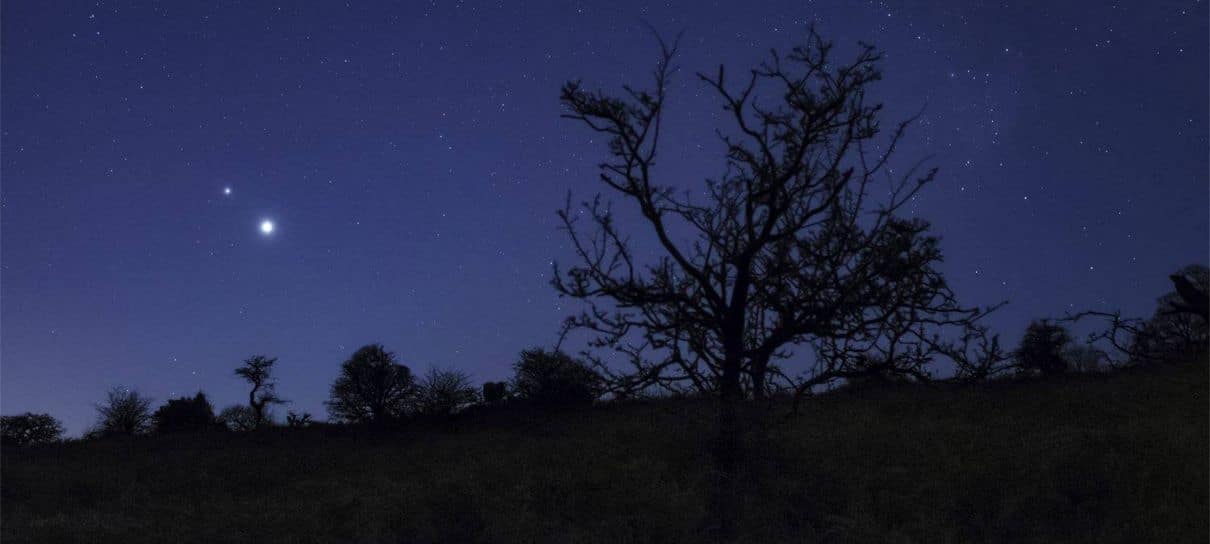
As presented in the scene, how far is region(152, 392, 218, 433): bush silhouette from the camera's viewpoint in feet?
102

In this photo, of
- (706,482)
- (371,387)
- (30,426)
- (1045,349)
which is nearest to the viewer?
(706,482)

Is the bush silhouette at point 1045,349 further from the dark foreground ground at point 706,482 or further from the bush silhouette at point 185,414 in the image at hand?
the bush silhouette at point 185,414

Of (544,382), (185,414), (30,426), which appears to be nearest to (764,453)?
(544,382)

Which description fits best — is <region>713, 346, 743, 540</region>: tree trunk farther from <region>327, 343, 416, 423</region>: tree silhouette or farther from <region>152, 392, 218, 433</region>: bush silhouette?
<region>152, 392, 218, 433</region>: bush silhouette

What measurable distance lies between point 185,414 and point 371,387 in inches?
287

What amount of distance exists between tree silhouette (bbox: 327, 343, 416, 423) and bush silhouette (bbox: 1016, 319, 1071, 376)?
19812mm

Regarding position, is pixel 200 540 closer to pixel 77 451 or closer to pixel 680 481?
pixel 680 481

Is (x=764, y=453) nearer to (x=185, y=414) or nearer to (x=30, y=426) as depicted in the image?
(x=185, y=414)

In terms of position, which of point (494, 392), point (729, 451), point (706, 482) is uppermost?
point (494, 392)

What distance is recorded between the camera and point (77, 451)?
24.6m

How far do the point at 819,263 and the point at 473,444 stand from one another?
469 inches

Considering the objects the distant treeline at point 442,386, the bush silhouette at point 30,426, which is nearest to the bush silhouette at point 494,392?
the distant treeline at point 442,386

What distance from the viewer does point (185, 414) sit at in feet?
104

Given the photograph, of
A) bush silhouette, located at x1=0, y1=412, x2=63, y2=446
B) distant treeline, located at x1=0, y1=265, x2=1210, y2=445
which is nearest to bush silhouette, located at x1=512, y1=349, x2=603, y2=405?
distant treeline, located at x1=0, y1=265, x2=1210, y2=445
